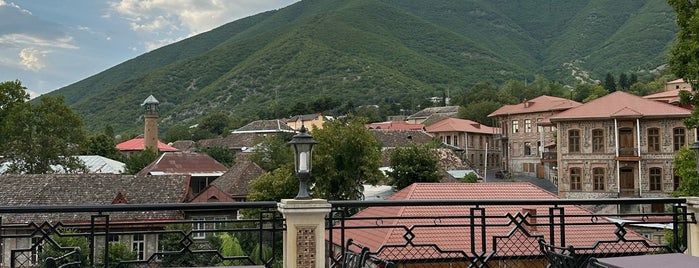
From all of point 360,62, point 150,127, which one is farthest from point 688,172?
point 360,62

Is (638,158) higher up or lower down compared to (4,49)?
lower down

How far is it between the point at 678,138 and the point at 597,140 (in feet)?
12.8

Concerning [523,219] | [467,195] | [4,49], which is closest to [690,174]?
[467,195]

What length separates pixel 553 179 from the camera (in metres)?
43.8

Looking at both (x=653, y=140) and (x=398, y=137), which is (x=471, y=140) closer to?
(x=398, y=137)

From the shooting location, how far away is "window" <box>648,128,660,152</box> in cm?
3125

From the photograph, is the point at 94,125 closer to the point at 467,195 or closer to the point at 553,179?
the point at 553,179

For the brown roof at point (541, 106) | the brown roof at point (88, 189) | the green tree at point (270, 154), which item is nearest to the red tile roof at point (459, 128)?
the brown roof at point (541, 106)

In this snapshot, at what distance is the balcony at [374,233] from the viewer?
15.3 ft

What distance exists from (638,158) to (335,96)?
208 feet

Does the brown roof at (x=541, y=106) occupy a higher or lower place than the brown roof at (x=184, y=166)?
higher

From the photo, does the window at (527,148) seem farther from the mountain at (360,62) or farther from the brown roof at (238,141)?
the mountain at (360,62)

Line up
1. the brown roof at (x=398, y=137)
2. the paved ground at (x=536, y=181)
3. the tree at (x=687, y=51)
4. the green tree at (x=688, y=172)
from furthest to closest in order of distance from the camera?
the brown roof at (x=398, y=137) → the paved ground at (x=536, y=181) → the green tree at (x=688, y=172) → the tree at (x=687, y=51)

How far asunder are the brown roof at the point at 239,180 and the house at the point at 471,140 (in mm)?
28111
